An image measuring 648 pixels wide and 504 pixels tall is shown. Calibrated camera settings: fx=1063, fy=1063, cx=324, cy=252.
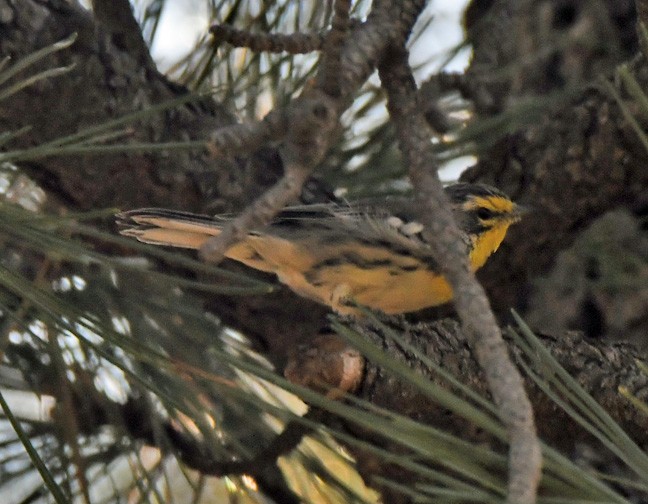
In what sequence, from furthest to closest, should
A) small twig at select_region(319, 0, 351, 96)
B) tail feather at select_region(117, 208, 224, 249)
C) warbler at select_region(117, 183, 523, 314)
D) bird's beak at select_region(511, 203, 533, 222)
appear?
warbler at select_region(117, 183, 523, 314), bird's beak at select_region(511, 203, 533, 222), tail feather at select_region(117, 208, 224, 249), small twig at select_region(319, 0, 351, 96)

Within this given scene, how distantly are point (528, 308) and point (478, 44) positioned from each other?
1.68ft

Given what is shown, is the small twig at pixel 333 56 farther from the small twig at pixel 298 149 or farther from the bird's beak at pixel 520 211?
the bird's beak at pixel 520 211

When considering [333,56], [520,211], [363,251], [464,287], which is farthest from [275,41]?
[363,251]

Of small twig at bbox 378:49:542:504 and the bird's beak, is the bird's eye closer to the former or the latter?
the bird's beak

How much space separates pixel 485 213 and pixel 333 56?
3.60 ft

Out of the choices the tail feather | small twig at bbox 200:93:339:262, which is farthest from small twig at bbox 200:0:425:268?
the tail feather

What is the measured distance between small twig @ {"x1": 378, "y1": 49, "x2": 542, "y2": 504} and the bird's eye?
2.89ft

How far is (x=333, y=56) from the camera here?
0.90 meters

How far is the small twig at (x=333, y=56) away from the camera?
88 cm

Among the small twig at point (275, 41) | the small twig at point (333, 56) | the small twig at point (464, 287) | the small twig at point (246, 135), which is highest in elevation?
the small twig at point (275, 41)

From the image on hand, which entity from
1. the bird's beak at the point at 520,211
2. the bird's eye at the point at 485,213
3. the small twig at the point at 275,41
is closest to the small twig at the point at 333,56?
the small twig at the point at 275,41

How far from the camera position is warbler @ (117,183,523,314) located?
1837 millimetres

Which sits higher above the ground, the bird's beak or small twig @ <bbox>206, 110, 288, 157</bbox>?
small twig @ <bbox>206, 110, 288, 157</bbox>

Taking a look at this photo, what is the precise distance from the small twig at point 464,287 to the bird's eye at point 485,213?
2.89 feet
